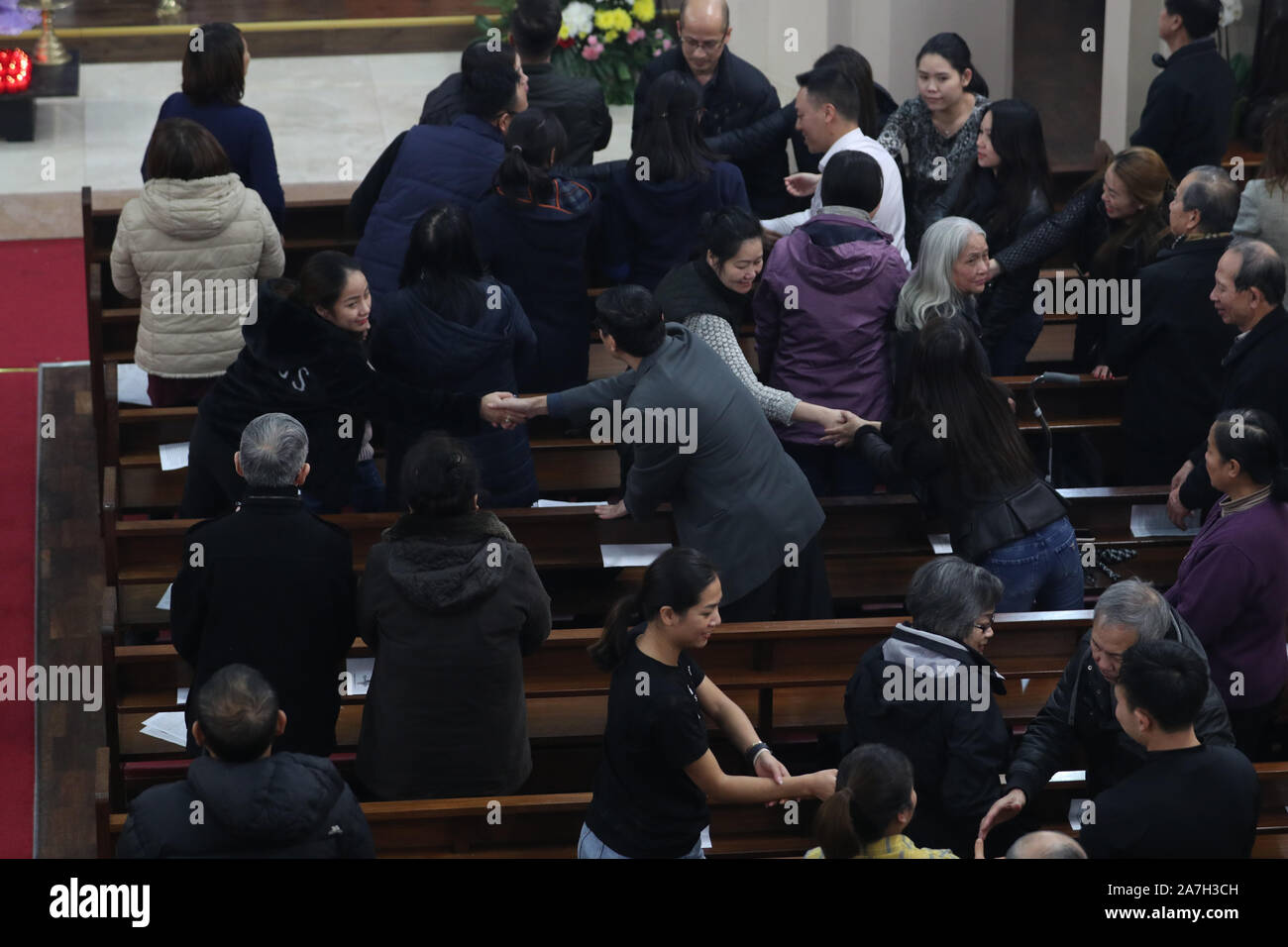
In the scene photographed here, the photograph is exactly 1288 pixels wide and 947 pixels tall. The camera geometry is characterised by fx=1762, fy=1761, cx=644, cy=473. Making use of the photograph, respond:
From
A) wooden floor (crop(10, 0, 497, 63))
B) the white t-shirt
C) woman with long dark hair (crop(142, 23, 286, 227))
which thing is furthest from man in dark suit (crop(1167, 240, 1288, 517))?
wooden floor (crop(10, 0, 497, 63))

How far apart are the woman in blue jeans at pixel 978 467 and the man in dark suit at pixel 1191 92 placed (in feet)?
8.22

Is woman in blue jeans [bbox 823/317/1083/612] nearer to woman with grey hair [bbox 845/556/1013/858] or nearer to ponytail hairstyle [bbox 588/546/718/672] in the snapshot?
woman with grey hair [bbox 845/556/1013/858]

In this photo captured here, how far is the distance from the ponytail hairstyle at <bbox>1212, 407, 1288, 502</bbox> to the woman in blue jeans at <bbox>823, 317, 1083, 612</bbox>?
48 cm

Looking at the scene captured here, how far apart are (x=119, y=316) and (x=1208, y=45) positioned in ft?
13.8

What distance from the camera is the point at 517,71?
5.66 meters

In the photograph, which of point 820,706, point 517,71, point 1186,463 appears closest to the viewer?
point 820,706

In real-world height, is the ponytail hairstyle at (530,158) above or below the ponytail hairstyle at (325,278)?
above

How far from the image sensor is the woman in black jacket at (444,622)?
13.4 ft

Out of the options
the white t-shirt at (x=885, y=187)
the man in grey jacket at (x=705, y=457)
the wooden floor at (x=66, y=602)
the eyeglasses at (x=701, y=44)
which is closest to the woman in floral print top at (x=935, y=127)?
the white t-shirt at (x=885, y=187)

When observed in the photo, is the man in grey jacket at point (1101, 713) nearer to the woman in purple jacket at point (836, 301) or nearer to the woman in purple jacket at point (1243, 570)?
the woman in purple jacket at point (1243, 570)

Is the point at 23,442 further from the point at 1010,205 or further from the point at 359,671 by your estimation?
the point at 1010,205

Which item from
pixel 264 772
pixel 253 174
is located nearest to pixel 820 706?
pixel 264 772

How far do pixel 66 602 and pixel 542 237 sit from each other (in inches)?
93.1
